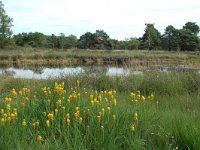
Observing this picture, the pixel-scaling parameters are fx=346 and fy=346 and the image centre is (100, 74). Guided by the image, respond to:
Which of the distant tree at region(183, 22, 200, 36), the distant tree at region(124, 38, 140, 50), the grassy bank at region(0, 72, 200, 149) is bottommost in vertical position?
the grassy bank at region(0, 72, 200, 149)

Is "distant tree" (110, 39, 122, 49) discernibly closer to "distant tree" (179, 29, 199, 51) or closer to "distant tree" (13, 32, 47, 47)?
"distant tree" (13, 32, 47, 47)

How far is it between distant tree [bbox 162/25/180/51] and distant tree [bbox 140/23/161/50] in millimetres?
1511

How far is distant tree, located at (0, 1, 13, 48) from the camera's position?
183ft

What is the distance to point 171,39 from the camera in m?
63.1

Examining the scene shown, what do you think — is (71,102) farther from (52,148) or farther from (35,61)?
(35,61)

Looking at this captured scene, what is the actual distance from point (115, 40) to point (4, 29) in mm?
31210

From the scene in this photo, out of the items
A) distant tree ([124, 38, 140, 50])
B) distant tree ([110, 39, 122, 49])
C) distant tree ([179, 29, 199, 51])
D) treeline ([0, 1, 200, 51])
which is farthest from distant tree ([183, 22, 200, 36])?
distant tree ([110, 39, 122, 49])

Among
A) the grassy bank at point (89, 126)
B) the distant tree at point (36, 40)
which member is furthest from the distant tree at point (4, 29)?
the grassy bank at point (89, 126)

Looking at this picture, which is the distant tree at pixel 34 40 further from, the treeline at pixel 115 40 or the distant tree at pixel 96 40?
the distant tree at pixel 96 40

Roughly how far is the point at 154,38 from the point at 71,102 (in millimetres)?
62155

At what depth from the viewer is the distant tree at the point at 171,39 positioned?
204 ft

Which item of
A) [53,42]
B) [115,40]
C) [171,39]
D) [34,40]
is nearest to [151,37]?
[171,39]

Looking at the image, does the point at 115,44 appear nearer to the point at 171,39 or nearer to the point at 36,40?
the point at 171,39

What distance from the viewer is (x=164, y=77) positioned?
→ 34.1ft
